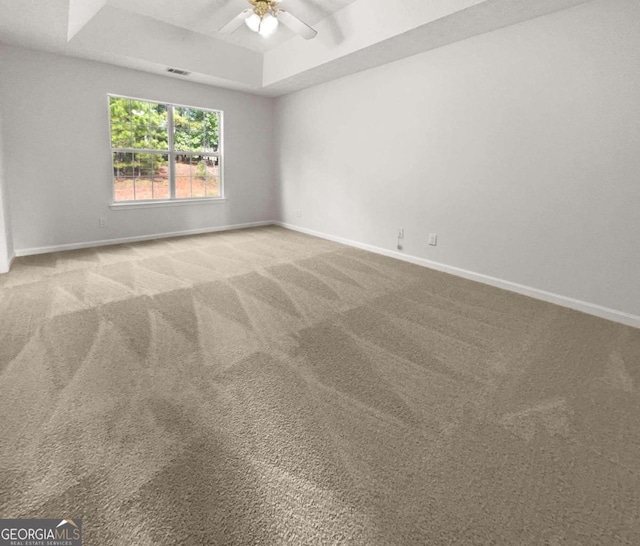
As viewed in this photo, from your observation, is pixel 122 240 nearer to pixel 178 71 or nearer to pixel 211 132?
pixel 211 132

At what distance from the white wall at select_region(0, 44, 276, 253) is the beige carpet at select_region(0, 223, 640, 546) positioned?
66.3 inches

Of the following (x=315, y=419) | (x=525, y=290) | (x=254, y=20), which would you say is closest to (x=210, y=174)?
(x=254, y=20)

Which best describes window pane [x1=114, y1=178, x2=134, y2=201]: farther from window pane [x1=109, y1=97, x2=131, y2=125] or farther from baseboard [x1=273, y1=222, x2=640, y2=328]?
baseboard [x1=273, y1=222, x2=640, y2=328]

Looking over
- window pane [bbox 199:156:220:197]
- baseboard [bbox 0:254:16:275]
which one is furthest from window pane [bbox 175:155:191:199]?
baseboard [bbox 0:254:16:275]

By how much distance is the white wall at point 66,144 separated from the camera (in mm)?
3996

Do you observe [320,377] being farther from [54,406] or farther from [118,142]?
[118,142]

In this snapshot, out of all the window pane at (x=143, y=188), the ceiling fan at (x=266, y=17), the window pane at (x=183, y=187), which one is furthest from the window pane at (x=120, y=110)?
the ceiling fan at (x=266, y=17)

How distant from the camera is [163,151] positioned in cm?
519

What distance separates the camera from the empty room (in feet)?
4.05

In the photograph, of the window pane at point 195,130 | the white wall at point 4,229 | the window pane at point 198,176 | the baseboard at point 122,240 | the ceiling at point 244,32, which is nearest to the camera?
the ceiling at point 244,32

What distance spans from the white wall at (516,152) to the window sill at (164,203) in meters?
2.24

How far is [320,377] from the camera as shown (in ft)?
6.32

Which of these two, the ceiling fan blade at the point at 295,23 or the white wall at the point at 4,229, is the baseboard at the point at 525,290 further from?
the white wall at the point at 4,229

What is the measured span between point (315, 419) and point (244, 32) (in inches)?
181
